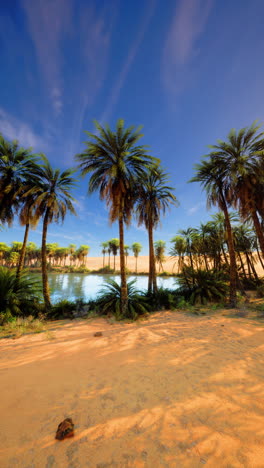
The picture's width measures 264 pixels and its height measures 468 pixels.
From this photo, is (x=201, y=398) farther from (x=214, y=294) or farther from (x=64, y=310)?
(x=214, y=294)

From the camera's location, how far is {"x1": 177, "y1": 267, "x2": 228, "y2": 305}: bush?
1228 centimetres

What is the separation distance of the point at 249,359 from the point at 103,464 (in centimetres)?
433

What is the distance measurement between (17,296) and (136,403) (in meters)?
9.39

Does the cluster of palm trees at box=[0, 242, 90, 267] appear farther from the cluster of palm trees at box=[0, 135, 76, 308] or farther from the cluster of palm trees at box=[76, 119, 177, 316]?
the cluster of palm trees at box=[76, 119, 177, 316]

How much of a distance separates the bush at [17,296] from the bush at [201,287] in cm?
1057

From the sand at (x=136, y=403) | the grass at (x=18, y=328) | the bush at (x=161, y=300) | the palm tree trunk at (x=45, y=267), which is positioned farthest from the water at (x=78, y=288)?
the sand at (x=136, y=403)

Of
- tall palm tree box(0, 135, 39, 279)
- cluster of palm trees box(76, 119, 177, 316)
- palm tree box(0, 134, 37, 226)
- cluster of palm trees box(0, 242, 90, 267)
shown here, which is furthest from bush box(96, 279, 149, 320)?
cluster of palm trees box(0, 242, 90, 267)

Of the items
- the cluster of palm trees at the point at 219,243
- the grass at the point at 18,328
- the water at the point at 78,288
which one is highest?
the cluster of palm trees at the point at 219,243

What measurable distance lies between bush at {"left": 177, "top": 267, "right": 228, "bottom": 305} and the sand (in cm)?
→ 677

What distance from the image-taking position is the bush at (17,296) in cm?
873

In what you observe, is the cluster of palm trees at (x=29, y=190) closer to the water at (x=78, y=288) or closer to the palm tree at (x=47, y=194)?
the palm tree at (x=47, y=194)

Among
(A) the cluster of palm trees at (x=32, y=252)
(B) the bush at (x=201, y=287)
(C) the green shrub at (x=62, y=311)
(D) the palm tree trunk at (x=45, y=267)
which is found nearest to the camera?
(C) the green shrub at (x=62, y=311)

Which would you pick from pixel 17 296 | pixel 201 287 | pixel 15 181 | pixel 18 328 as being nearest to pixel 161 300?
pixel 201 287

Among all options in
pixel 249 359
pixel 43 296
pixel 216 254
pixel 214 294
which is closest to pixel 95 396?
pixel 249 359
